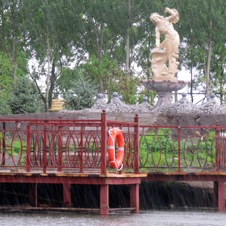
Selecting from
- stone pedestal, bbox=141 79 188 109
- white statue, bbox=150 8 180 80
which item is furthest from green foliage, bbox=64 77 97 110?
white statue, bbox=150 8 180 80

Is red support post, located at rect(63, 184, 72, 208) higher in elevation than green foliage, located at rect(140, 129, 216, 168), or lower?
lower

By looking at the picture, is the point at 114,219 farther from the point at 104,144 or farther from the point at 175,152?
the point at 175,152

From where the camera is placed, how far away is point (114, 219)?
16938mm

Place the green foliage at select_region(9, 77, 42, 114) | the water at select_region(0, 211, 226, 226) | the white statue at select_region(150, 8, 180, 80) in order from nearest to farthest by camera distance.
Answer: the water at select_region(0, 211, 226, 226) → the white statue at select_region(150, 8, 180, 80) → the green foliage at select_region(9, 77, 42, 114)

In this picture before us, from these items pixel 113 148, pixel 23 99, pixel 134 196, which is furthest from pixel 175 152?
pixel 23 99

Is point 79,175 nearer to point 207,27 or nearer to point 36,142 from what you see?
point 36,142

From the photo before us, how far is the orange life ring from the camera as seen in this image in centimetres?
1791

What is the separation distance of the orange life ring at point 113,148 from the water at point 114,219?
92 centimetres

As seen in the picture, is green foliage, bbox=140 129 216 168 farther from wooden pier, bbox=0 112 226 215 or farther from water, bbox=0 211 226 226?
water, bbox=0 211 226 226

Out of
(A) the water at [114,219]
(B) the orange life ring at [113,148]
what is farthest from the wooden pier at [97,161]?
(A) the water at [114,219]

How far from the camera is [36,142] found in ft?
62.0

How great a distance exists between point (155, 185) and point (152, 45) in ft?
105

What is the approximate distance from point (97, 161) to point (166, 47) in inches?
506

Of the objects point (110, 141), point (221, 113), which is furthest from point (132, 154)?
point (221, 113)
